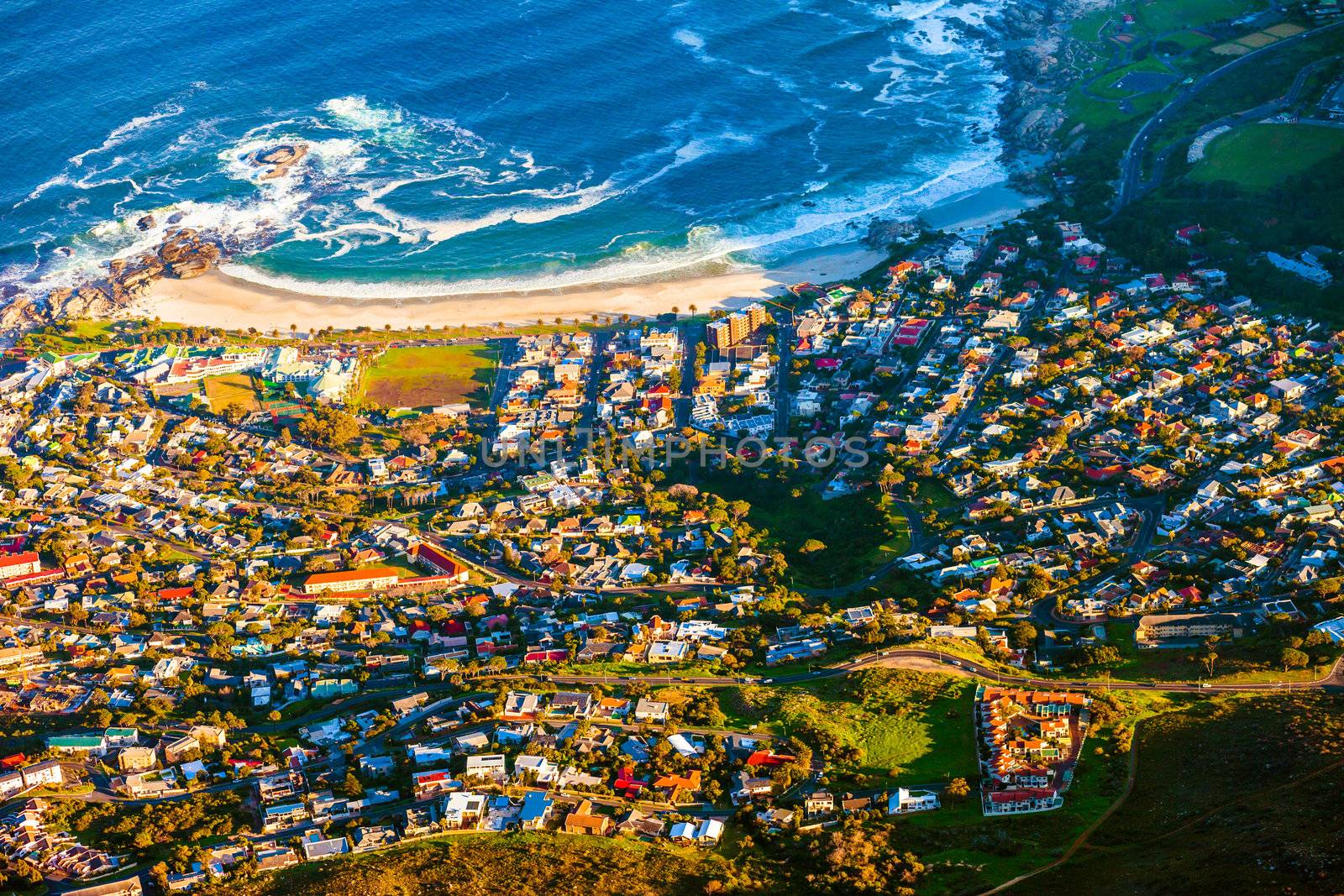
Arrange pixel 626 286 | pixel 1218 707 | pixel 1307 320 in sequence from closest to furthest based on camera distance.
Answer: pixel 1218 707
pixel 1307 320
pixel 626 286

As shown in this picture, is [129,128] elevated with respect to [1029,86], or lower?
elevated

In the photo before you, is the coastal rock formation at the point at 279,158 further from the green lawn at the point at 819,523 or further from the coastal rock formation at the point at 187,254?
the green lawn at the point at 819,523

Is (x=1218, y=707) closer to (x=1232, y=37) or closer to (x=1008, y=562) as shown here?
(x=1008, y=562)

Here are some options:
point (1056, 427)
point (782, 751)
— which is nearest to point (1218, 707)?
point (782, 751)

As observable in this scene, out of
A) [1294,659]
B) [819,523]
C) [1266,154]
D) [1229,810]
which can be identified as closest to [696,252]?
[819,523]

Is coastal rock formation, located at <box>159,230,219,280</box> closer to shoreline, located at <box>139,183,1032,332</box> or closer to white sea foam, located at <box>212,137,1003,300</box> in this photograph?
shoreline, located at <box>139,183,1032,332</box>

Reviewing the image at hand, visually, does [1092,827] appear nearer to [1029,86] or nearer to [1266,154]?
[1266,154]

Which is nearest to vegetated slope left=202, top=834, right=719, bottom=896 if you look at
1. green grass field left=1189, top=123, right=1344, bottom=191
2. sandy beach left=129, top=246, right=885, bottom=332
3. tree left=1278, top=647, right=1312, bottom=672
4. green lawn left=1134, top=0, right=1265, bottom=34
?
tree left=1278, top=647, right=1312, bottom=672
